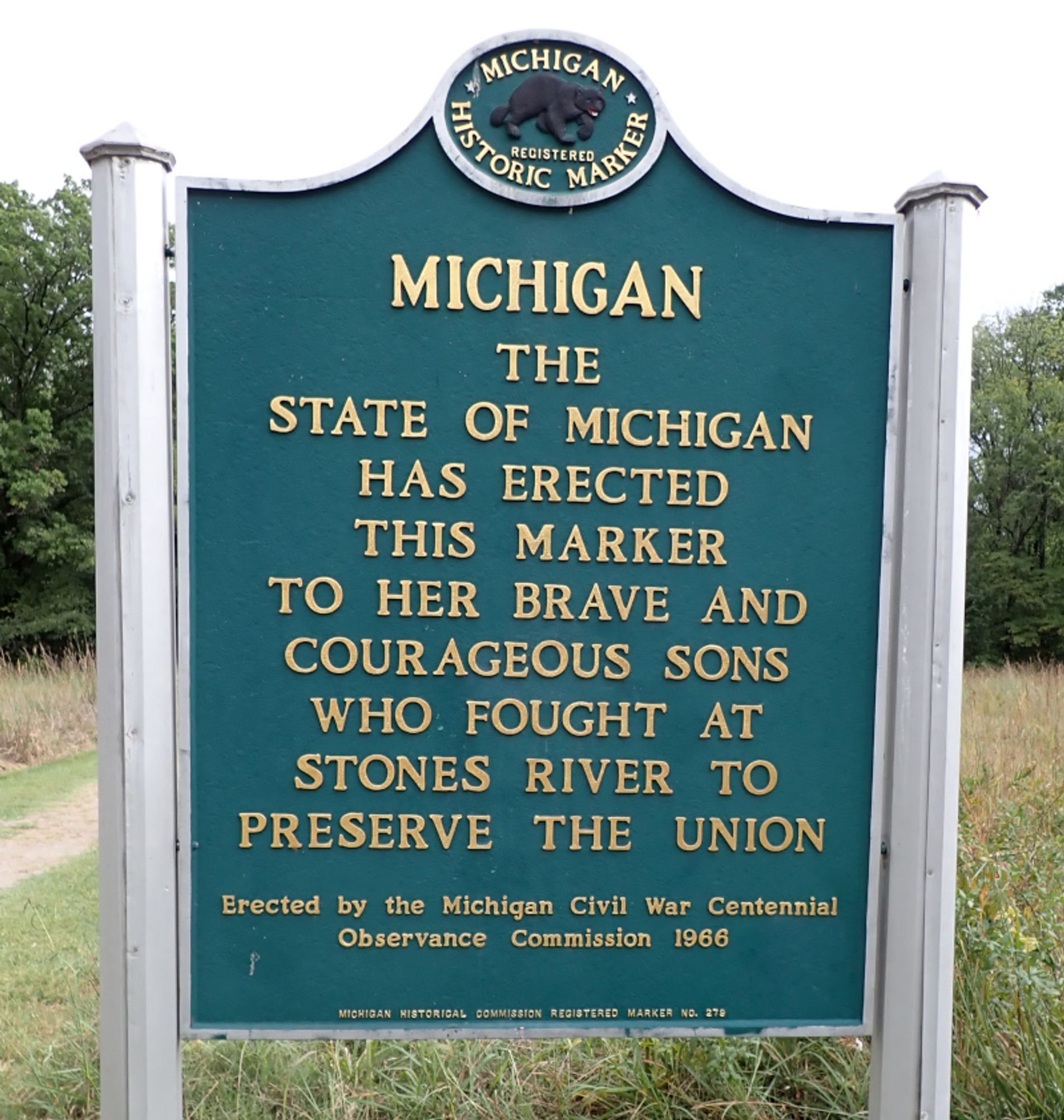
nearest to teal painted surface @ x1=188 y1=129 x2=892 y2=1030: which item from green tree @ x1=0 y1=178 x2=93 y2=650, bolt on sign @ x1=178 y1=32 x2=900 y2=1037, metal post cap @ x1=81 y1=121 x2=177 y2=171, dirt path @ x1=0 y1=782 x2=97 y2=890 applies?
bolt on sign @ x1=178 y1=32 x2=900 y2=1037

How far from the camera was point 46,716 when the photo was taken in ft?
41.2

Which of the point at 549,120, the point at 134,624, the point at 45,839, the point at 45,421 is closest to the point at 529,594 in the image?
the point at 134,624

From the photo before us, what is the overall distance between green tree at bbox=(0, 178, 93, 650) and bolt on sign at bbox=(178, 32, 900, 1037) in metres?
24.8

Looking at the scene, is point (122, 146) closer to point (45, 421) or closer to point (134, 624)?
point (134, 624)

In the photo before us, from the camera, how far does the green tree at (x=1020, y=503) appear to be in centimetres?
3212

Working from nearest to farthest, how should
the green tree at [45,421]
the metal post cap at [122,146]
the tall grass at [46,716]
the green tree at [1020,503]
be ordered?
the metal post cap at [122,146] < the tall grass at [46,716] < the green tree at [45,421] < the green tree at [1020,503]

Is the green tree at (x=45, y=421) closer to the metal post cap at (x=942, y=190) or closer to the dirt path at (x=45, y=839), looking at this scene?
the dirt path at (x=45, y=839)

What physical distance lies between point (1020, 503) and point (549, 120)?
35.0m

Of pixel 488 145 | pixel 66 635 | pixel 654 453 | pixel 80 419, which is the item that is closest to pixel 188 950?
pixel 654 453

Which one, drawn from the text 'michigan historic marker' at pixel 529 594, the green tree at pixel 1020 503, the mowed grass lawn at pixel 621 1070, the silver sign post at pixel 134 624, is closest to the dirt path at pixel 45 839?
the mowed grass lawn at pixel 621 1070

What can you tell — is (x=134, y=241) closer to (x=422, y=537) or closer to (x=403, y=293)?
(x=403, y=293)

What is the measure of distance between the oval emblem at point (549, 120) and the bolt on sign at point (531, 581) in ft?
0.03

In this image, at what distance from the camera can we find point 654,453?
284 centimetres

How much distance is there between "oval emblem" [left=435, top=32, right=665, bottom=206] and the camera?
274 centimetres
